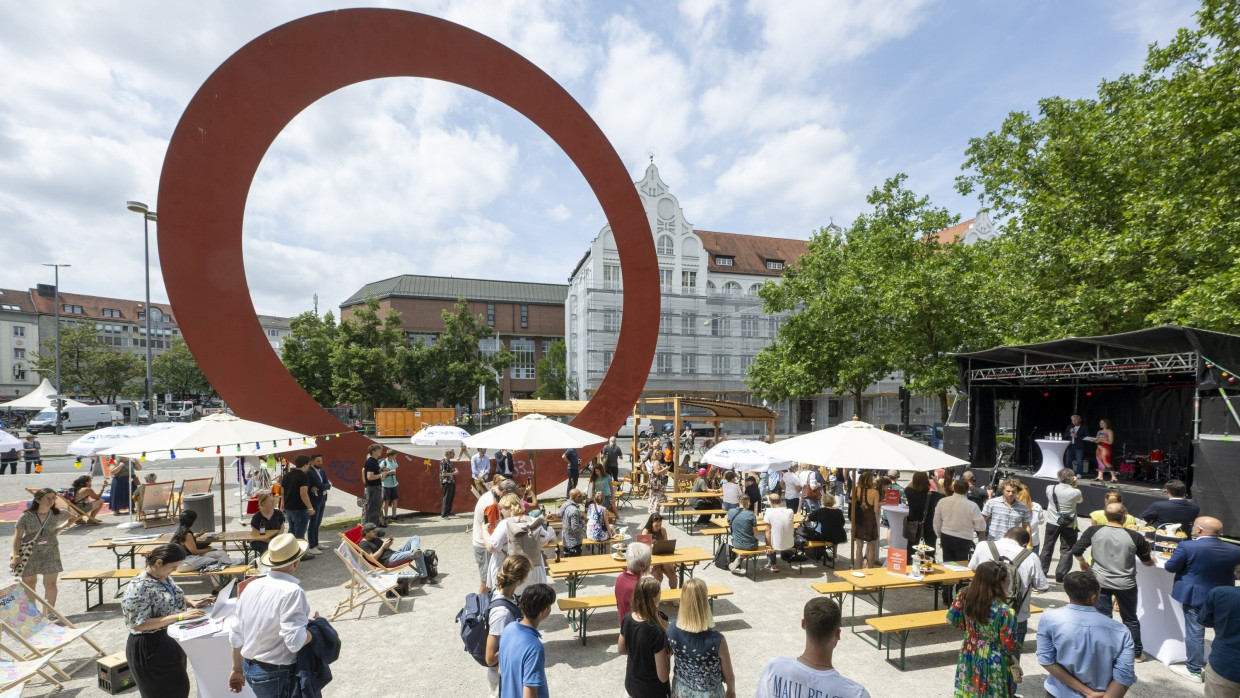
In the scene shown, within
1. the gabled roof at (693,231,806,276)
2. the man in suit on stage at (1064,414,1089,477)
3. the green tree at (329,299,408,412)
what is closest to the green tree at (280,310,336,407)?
the green tree at (329,299,408,412)

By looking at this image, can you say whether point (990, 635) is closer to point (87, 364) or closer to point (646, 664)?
point (646, 664)

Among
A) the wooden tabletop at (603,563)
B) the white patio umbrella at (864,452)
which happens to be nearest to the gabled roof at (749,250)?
the white patio umbrella at (864,452)

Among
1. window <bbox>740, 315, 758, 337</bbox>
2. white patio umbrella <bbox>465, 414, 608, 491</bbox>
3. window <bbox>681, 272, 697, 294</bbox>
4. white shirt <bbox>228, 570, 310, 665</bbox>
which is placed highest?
window <bbox>681, 272, 697, 294</bbox>

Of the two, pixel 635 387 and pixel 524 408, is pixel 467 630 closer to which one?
pixel 635 387

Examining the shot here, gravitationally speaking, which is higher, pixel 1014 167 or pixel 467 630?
pixel 1014 167

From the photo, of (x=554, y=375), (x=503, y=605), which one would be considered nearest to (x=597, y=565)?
(x=503, y=605)

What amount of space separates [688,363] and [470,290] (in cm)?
2811

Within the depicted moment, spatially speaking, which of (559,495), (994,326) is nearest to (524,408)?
(559,495)

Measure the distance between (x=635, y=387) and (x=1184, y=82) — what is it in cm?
1500

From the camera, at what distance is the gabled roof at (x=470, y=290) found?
58.1m

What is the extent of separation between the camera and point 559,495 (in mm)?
14969

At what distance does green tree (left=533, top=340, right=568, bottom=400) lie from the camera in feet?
163

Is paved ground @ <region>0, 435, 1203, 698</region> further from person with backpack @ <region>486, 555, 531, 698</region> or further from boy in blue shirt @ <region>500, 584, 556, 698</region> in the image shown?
boy in blue shirt @ <region>500, 584, 556, 698</region>

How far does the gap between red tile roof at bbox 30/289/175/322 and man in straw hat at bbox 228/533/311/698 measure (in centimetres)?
8939
